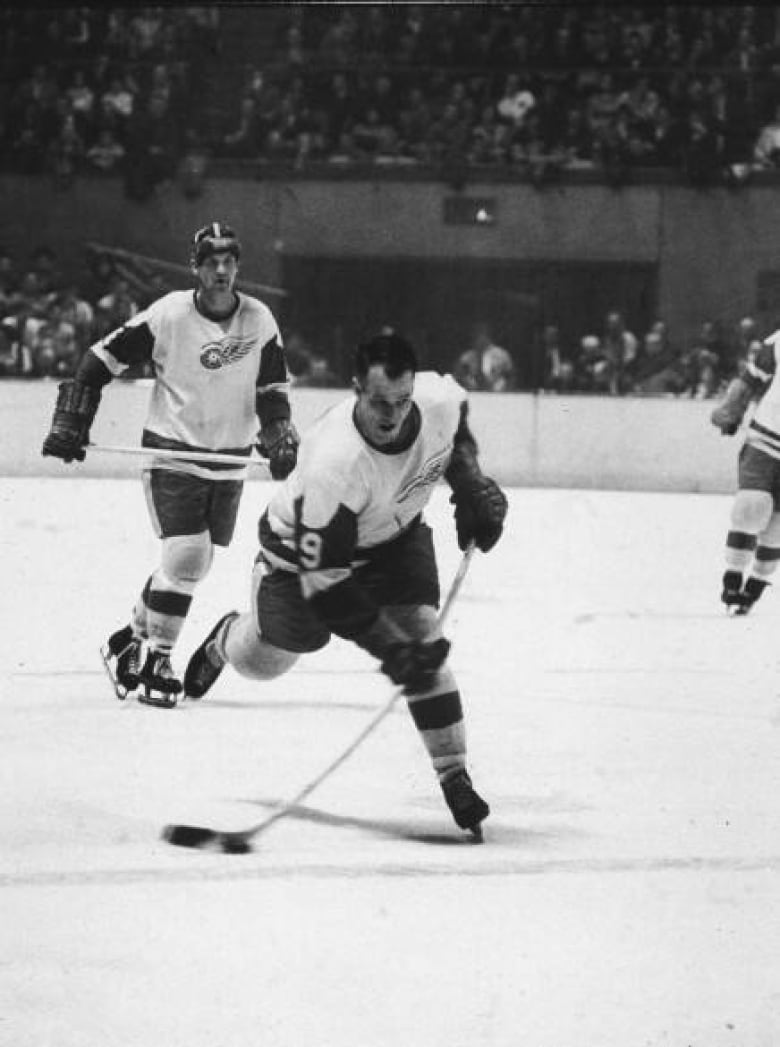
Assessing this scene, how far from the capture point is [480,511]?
427 cm

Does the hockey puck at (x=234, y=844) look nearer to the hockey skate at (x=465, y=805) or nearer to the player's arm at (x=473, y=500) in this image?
the hockey skate at (x=465, y=805)

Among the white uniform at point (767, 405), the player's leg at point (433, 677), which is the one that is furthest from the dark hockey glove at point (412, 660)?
the white uniform at point (767, 405)

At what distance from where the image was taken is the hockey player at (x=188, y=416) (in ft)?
19.3

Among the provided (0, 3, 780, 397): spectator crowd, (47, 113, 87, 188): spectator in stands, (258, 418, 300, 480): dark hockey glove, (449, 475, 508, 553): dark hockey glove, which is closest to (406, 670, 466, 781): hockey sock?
(449, 475, 508, 553): dark hockey glove

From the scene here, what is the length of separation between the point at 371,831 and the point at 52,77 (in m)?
13.5

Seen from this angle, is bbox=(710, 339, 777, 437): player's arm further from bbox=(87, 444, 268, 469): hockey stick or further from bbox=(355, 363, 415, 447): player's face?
bbox=(355, 363, 415, 447): player's face

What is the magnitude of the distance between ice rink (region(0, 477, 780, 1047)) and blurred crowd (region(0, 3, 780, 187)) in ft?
29.8

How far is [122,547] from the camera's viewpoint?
9914 millimetres

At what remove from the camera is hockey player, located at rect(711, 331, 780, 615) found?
834cm

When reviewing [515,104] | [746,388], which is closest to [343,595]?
[746,388]

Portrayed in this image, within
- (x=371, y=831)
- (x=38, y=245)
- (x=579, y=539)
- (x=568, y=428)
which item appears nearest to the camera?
(x=371, y=831)

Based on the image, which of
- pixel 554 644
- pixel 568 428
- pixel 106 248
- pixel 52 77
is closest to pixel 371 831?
pixel 554 644

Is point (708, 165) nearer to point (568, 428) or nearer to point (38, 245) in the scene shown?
point (568, 428)

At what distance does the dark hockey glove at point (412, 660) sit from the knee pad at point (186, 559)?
186 cm
